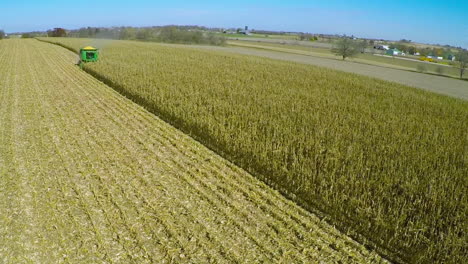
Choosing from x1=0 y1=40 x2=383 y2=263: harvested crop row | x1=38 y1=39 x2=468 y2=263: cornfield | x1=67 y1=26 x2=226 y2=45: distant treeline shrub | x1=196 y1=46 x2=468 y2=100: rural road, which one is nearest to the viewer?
x1=0 y1=40 x2=383 y2=263: harvested crop row

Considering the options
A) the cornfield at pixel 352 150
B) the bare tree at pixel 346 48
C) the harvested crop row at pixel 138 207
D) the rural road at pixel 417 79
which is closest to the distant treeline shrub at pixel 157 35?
the bare tree at pixel 346 48

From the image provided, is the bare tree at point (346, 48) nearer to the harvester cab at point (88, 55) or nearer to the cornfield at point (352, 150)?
the cornfield at point (352, 150)

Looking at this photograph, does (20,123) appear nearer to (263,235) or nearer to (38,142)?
(38,142)

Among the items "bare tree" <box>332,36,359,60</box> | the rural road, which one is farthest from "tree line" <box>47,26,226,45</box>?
the rural road

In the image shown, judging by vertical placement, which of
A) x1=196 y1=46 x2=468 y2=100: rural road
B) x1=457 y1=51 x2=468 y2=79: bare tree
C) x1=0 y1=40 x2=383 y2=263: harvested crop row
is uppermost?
x1=457 y1=51 x2=468 y2=79: bare tree

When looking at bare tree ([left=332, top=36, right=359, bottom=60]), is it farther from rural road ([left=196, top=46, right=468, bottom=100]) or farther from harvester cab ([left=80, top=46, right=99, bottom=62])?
harvester cab ([left=80, top=46, right=99, bottom=62])

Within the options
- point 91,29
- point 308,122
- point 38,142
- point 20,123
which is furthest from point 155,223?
point 91,29

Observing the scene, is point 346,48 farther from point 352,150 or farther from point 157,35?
point 352,150
